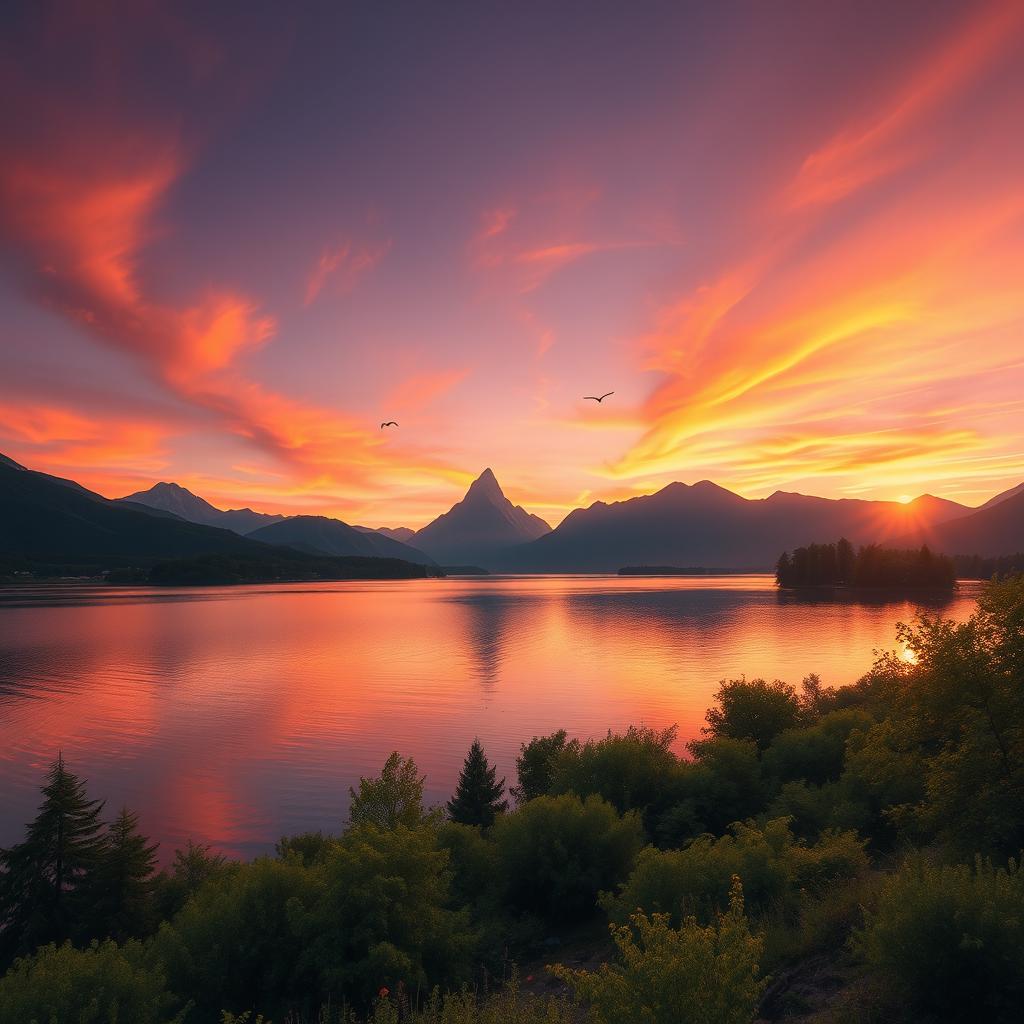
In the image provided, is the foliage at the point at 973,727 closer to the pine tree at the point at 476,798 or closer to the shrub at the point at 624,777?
the shrub at the point at 624,777

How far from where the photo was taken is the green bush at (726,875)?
62.6ft

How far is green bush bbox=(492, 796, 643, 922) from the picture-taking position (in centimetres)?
2661

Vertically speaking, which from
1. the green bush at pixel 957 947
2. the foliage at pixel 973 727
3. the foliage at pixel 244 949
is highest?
the foliage at pixel 973 727

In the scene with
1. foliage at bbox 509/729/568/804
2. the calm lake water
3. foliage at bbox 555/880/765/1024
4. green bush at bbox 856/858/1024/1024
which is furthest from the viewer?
the calm lake water

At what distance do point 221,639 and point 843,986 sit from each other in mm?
121923

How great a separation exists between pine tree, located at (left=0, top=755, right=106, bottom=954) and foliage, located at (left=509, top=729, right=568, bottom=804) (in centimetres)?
2448

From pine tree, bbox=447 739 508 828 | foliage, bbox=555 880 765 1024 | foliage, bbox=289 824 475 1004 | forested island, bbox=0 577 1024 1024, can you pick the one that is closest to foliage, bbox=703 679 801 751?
forested island, bbox=0 577 1024 1024

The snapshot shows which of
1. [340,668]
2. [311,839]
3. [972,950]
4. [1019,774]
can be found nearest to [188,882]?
[311,839]

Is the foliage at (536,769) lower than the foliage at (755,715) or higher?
lower

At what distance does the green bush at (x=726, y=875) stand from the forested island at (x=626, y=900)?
7 cm

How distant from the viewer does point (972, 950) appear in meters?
11.9

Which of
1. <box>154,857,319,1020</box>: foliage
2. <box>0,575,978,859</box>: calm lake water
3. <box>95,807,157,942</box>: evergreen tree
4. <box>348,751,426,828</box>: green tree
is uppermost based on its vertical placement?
<box>348,751,426,828</box>: green tree

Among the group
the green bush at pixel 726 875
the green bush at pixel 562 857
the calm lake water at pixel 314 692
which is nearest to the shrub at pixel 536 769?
the calm lake water at pixel 314 692

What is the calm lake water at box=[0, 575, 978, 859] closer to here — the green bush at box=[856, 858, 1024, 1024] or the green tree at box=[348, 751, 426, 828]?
the green tree at box=[348, 751, 426, 828]
